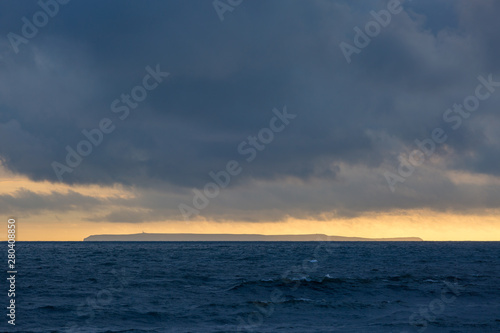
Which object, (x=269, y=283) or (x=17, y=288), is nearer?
(x=17, y=288)

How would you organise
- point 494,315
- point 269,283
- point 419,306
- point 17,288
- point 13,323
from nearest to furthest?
point 13,323 → point 494,315 → point 419,306 → point 17,288 → point 269,283

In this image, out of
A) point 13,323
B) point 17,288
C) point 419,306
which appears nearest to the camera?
point 13,323

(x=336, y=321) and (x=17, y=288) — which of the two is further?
(x=17, y=288)

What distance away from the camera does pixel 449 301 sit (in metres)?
39.0

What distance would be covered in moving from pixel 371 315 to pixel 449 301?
9.57 meters

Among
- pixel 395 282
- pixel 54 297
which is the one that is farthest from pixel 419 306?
pixel 54 297

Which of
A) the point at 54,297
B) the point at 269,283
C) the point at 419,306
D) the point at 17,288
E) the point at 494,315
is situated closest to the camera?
the point at 494,315

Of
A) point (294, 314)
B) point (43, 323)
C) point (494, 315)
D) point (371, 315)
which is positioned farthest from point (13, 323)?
point (494, 315)

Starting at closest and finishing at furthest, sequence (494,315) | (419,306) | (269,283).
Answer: (494,315) < (419,306) < (269,283)

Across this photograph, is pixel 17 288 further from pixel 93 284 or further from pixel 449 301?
pixel 449 301

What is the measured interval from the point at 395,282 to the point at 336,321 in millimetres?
20690

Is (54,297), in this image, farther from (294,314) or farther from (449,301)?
(449,301)

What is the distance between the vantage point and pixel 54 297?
40.3 metres

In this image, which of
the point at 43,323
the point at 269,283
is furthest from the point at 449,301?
the point at 43,323
